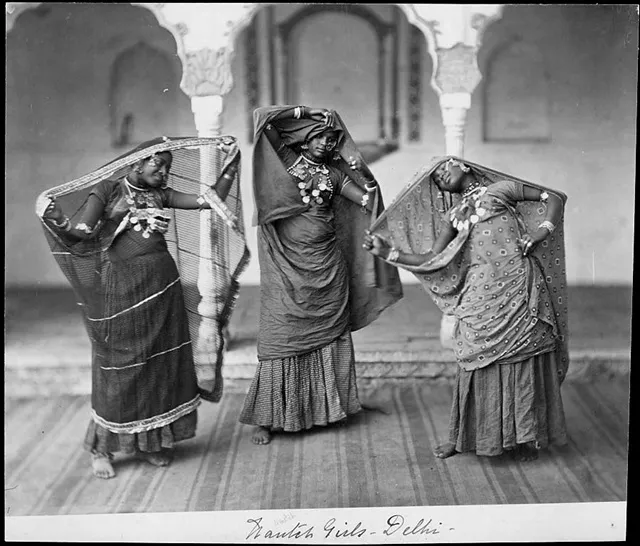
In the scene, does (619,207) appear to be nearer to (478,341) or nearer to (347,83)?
(478,341)

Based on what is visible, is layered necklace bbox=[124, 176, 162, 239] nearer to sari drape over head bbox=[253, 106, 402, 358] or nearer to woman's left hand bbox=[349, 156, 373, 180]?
sari drape over head bbox=[253, 106, 402, 358]

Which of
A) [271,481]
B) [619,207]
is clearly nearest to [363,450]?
[271,481]

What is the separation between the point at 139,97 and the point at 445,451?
277 centimetres

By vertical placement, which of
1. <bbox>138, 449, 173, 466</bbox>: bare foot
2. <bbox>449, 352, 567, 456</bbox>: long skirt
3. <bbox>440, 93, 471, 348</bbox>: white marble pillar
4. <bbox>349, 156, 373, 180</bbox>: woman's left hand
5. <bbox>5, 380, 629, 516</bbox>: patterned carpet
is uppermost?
<bbox>440, 93, 471, 348</bbox>: white marble pillar

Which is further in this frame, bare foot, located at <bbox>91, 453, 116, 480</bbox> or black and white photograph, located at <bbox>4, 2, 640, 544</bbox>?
bare foot, located at <bbox>91, 453, 116, 480</bbox>

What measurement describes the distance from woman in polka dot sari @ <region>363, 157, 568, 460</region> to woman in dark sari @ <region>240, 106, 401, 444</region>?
0.29 meters

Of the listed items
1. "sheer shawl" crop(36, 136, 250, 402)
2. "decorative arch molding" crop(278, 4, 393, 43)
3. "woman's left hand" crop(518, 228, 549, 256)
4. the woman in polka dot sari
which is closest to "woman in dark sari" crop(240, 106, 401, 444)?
"sheer shawl" crop(36, 136, 250, 402)

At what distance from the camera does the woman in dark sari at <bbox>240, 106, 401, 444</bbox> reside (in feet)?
16.6

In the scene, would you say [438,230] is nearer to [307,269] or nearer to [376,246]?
[376,246]

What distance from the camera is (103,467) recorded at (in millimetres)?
5074

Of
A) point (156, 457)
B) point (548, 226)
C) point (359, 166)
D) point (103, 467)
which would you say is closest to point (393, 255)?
point (359, 166)
